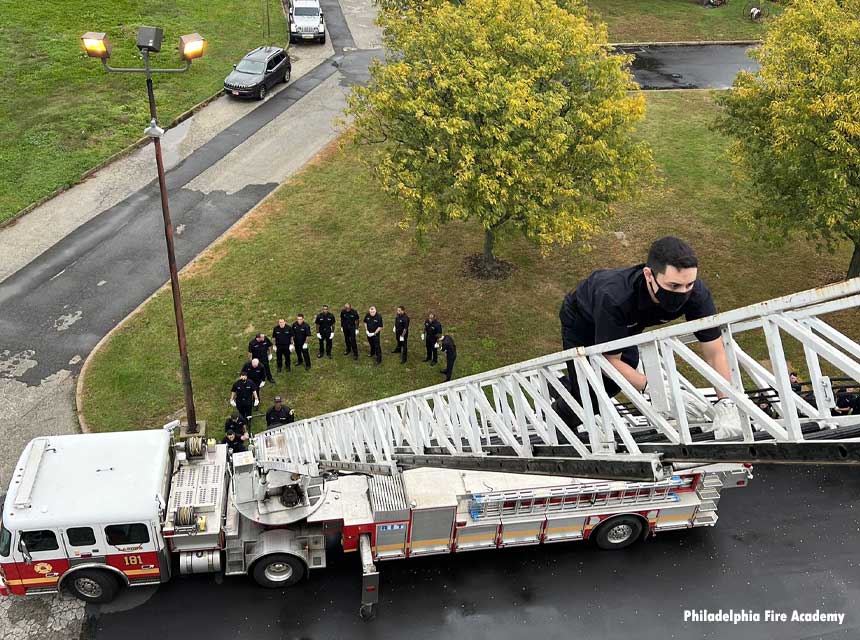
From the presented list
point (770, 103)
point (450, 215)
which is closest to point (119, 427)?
point (450, 215)

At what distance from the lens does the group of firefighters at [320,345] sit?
15281 millimetres

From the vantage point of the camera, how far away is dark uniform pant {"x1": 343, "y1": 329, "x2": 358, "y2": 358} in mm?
17203

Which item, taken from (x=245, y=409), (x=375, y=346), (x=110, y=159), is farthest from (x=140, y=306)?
(x=110, y=159)

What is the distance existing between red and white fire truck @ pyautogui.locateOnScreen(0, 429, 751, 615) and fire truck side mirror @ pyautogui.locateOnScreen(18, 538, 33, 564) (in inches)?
0.6

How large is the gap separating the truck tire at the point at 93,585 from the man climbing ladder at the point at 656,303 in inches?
344

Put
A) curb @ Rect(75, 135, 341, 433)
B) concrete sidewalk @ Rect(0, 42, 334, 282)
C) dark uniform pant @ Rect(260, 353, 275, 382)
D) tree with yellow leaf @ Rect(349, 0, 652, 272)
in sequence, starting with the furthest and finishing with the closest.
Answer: concrete sidewalk @ Rect(0, 42, 334, 282), tree with yellow leaf @ Rect(349, 0, 652, 272), dark uniform pant @ Rect(260, 353, 275, 382), curb @ Rect(75, 135, 341, 433)

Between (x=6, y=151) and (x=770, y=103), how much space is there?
22.9 metres

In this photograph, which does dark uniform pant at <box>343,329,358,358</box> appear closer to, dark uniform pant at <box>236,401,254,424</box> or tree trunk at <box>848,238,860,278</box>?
dark uniform pant at <box>236,401,254,424</box>

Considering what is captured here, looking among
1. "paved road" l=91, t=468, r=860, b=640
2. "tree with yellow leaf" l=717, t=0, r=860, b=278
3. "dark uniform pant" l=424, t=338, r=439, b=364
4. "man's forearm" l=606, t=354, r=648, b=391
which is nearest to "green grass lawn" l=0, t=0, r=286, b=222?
"dark uniform pant" l=424, t=338, r=439, b=364

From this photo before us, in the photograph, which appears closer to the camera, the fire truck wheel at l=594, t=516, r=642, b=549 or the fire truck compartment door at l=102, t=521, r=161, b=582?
the fire truck compartment door at l=102, t=521, r=161, b=582

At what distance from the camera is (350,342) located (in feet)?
57.3

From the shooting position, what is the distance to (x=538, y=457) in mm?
7438

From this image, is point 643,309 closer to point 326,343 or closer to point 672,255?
point 672,255

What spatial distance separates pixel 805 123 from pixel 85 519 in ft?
52.3
